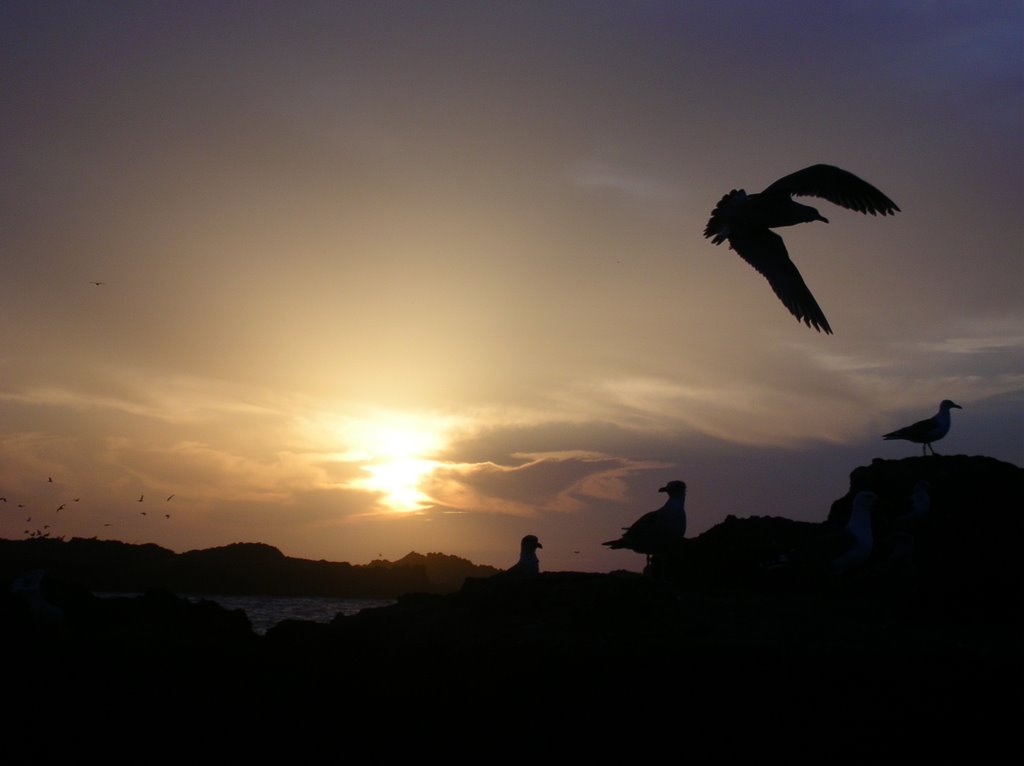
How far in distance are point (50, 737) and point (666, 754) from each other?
855cm

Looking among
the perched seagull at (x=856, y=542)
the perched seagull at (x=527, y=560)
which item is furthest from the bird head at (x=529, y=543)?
the perched seagull at (x=856, y=542)

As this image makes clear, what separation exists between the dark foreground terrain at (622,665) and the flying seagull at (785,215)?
3.97m

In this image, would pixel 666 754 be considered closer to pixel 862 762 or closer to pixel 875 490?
pixel 862 762

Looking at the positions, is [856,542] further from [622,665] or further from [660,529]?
[622,665]

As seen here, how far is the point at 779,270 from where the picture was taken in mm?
16750

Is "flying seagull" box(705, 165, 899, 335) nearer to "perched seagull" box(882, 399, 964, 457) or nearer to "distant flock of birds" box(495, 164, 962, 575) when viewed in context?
"distant flock of birds" box(495, 164, 962, 575)

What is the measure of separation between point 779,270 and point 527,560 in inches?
275

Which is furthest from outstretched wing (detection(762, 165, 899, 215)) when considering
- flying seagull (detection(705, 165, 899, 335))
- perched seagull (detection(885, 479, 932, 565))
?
perched seagull (detection(885, 479, 932, 565))

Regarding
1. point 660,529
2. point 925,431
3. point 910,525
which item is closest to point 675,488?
point 660,529

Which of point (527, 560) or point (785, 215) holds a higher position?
point (785, 215)

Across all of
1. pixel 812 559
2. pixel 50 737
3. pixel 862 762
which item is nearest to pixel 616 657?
pixel 862 762

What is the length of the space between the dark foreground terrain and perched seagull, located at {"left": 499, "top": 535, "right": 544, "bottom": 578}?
124 cm

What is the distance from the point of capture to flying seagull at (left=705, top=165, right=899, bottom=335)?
1558 centimetres

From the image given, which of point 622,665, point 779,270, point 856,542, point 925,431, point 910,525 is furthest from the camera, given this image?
point 925,431
